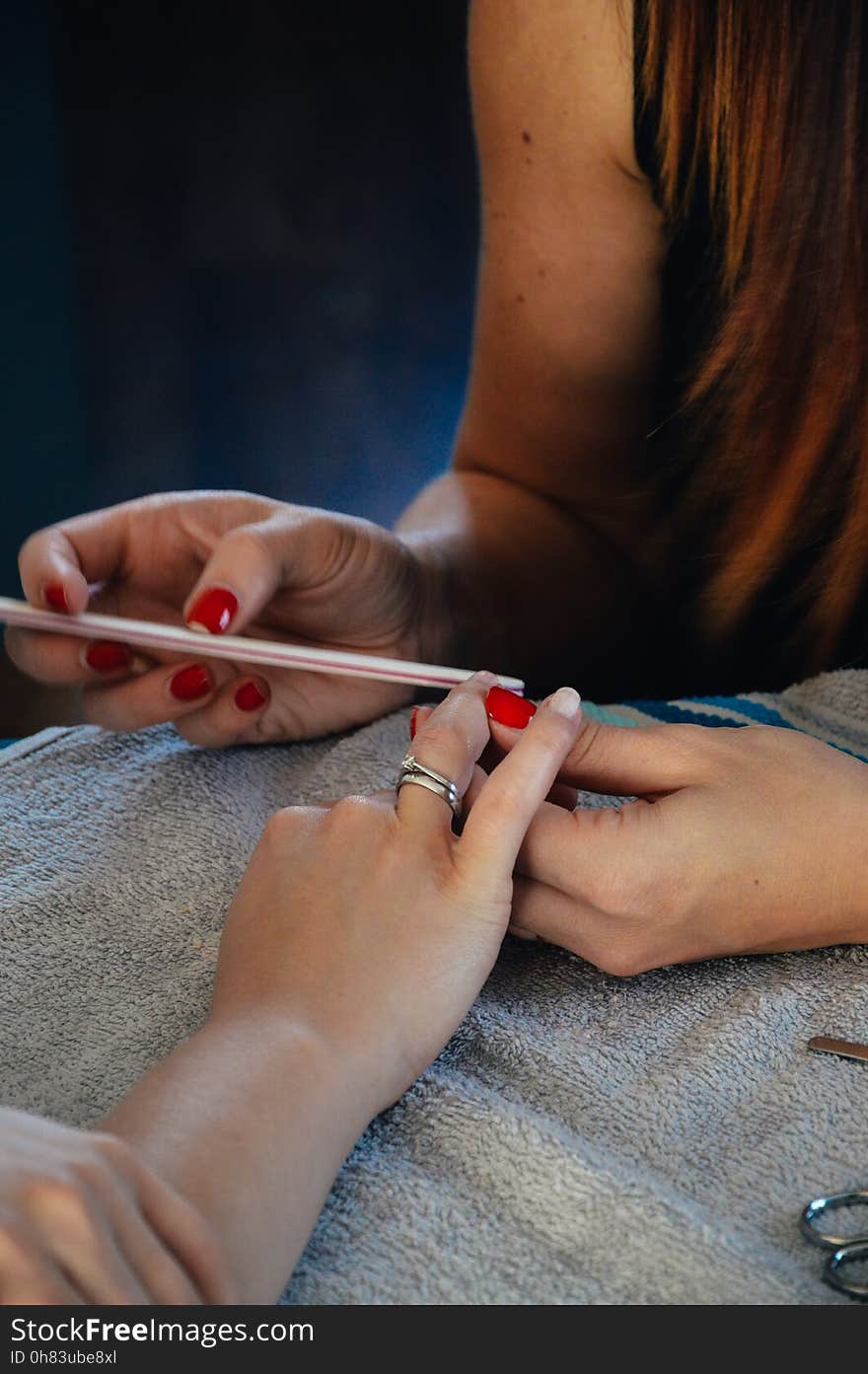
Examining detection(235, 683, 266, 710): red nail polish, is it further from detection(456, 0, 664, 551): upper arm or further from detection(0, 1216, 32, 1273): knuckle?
detection(0, 1216, 32, 1273): knuckle

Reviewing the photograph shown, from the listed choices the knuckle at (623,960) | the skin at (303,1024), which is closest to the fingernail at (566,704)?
the skin at (303,1024)

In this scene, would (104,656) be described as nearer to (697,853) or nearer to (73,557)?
(73,557)

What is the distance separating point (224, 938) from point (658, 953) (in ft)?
0.67

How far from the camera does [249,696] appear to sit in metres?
0.78

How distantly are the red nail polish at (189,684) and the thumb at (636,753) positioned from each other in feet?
0.82

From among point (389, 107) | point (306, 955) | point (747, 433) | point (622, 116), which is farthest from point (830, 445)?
point (306, 955)

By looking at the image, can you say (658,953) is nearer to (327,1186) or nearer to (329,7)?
(327,1186)

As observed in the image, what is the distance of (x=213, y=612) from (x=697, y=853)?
12.1 inches

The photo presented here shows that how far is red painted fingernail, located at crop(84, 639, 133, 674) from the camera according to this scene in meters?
0.77

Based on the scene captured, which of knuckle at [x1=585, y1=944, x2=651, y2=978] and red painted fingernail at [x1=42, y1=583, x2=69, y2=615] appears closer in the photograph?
knuckle at [x1=585, y1=944, x2=651, y2=978]

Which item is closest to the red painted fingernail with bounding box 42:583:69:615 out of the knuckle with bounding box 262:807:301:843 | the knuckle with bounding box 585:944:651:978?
the knuckle with bounding box 262:807:301:843

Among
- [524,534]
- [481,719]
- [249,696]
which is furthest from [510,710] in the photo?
[524,534]

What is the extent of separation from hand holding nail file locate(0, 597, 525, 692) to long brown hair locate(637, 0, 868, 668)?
28cm

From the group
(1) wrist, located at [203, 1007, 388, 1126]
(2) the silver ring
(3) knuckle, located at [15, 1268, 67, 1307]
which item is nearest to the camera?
(3) knuckle, located at [15, 1268, 67, 1307]
